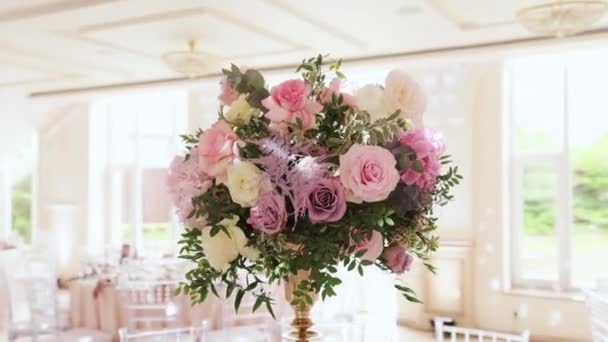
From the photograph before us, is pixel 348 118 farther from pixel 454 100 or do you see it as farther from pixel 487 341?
pixel 454 100

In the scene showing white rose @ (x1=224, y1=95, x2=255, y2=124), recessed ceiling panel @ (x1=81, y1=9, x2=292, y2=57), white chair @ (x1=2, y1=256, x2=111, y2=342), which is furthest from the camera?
recessed ceiling panel @ (x1=81, y1=9, x2=292, y2=57)

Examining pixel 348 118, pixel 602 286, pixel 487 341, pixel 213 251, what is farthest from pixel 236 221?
pixel 487 341

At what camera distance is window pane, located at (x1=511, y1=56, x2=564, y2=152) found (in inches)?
296

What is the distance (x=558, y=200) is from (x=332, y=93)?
6.72 meters

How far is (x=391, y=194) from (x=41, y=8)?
4.69 m

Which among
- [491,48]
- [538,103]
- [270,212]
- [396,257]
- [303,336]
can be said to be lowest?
[303,336]

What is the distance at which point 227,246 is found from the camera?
53.0 inches

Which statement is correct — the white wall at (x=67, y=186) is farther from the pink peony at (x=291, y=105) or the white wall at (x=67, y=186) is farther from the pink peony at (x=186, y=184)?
the pink peony at (x=291, y=105)

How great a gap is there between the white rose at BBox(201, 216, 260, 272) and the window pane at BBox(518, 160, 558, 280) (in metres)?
6.84

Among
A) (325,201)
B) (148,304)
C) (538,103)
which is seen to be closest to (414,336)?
(538,103)

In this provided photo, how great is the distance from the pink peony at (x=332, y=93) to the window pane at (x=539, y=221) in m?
6.69

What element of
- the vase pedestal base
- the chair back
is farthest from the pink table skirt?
the vase pedestal base

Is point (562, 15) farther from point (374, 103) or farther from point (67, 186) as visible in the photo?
point (67, 186)

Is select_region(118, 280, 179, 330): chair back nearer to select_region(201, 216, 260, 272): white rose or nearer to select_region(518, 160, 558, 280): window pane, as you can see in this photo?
select_region(201, 216, 260, 272): white rose
